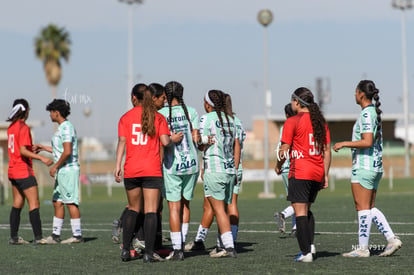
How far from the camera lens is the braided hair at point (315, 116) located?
10.0 m

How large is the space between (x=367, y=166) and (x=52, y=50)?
212ft

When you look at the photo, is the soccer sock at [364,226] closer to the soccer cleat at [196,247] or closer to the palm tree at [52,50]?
the soccer cleat at [196,247]

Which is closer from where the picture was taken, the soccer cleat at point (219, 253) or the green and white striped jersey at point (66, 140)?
the soccer cleat at point (219, 253)

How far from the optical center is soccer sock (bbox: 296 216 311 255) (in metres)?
9.92

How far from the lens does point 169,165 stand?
34.6 ft

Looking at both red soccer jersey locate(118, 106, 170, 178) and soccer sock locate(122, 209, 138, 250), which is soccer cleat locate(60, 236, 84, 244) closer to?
soccer sock locate(122, 209, 138, 250)

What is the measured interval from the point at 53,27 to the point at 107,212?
50771 mm

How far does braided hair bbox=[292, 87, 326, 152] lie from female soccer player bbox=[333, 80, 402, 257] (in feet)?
1.60

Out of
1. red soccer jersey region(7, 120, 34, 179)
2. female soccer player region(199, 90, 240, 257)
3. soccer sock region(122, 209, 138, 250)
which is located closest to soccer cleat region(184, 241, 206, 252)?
female soccer player region(199, 90, 240, 257)

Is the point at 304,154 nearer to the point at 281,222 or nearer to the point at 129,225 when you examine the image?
the point at 129,225

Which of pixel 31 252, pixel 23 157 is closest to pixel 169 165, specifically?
pixel 31 252

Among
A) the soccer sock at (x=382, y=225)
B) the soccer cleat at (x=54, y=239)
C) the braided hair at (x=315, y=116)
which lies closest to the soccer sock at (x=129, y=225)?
the braided hair at (x=315, y=116)

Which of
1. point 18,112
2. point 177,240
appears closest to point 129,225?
point 177,240

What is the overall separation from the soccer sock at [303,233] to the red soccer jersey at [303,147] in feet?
1.59
